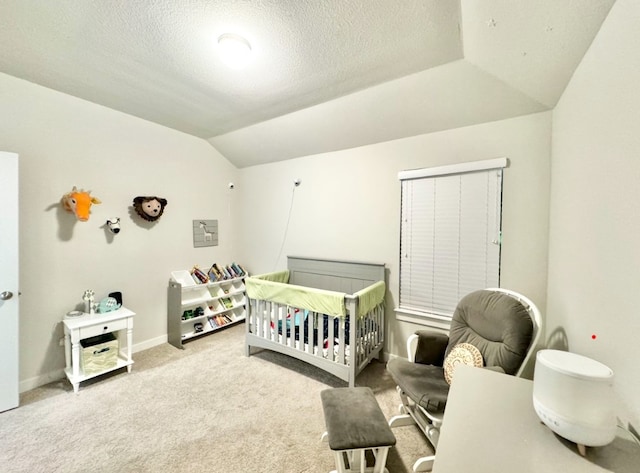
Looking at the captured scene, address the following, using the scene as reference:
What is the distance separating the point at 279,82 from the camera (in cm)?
211

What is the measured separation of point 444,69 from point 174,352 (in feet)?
12.2

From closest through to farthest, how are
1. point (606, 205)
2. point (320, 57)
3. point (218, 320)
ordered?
1. point (606, 205)
2. point (320, 57)
3. point (218, 320)

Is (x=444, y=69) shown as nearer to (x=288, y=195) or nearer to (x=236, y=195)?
(x=288, y=195)

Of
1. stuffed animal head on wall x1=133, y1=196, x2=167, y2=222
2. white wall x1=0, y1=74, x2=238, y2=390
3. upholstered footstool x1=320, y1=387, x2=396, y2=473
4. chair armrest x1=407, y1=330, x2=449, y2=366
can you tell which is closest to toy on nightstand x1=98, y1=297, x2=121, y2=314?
white wall x1=0, y1=74, x2=238, y2=390

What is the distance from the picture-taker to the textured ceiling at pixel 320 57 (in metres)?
1.36

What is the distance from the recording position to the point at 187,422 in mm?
1847

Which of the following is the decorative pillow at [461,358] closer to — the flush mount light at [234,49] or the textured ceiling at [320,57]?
the textured ceiling at [320,57]

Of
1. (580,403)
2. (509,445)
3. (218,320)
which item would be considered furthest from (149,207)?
(580,403)

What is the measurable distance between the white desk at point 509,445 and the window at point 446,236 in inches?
56.7

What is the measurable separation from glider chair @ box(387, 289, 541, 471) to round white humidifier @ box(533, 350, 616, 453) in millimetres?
737

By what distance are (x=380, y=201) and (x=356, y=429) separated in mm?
2042

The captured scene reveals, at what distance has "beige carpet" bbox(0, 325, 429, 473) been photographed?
5.02 feet

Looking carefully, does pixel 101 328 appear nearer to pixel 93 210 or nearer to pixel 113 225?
pixel 113 225

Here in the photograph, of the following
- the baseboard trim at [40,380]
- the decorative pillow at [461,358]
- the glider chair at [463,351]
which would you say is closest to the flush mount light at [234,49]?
the glider chair at [463,351]
